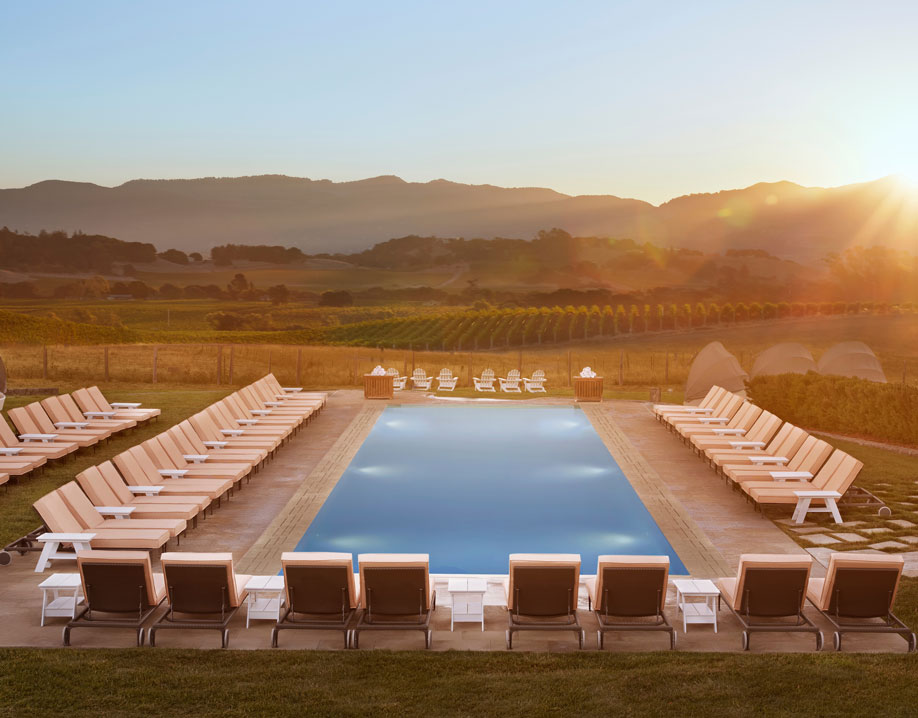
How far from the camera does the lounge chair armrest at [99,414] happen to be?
18719mm

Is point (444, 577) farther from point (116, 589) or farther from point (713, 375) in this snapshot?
point (713, 375)

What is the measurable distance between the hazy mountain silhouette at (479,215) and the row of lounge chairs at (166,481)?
74.7 metres

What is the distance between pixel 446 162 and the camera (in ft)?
255

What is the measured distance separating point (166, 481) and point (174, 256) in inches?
3040

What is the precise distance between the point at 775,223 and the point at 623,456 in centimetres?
8046

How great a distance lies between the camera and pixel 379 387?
24500mm

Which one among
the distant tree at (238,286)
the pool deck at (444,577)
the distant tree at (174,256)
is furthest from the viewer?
the distant tree at (174,256)

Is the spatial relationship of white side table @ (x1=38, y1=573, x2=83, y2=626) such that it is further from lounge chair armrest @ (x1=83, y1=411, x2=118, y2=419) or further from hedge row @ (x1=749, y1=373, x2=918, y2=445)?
hedge row @ (x1=749, y1=373, x2=918, y2=445)

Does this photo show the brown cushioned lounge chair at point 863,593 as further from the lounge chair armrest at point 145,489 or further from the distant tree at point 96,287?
the distant tree at point 96,287

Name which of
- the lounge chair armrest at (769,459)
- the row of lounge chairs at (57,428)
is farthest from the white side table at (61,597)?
the lounge chair armrest at (769,459)

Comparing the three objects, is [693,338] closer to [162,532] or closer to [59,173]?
[59,173]

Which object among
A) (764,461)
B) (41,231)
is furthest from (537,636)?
(41,231)

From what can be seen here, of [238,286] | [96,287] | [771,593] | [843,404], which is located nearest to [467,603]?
[771,593]

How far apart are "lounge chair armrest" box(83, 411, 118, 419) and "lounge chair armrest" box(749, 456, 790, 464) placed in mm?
12950
